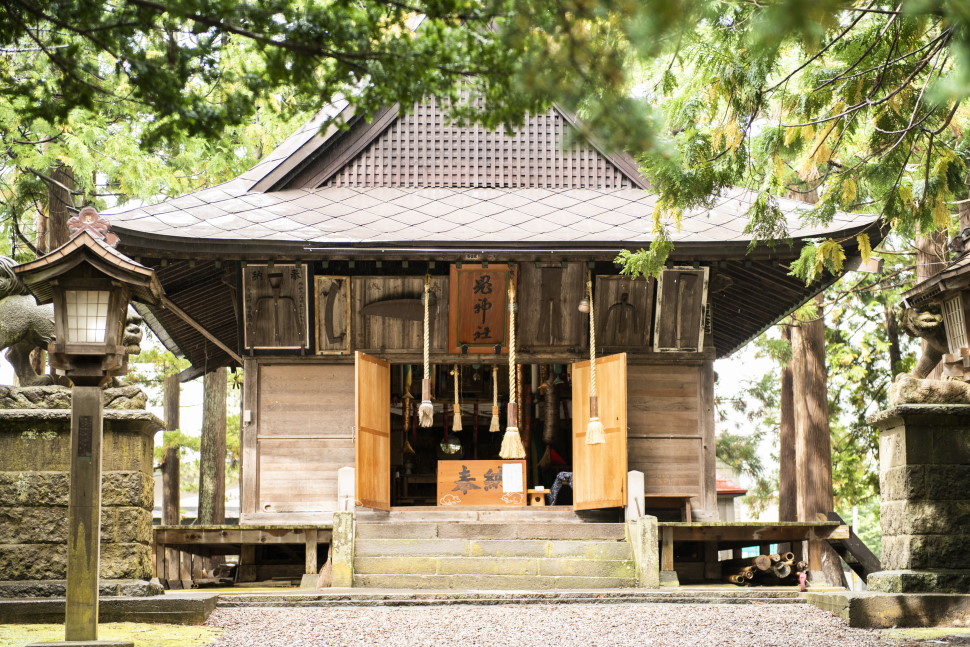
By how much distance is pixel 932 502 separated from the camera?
323 inches

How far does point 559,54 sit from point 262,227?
875cm

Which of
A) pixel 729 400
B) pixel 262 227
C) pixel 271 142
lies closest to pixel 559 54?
pixel 262 227

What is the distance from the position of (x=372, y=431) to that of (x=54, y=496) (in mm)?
5248

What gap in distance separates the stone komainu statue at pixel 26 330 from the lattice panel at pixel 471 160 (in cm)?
638

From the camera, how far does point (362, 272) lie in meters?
13.7

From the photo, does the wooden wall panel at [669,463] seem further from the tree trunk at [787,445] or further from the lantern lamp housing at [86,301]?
the tree trunk at [787,445]

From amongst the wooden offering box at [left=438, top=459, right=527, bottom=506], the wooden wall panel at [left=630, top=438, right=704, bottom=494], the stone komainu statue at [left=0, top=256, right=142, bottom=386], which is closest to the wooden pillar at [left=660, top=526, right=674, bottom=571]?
the wooden wall panel at [left=630, top=438, right=704, bottom=494]

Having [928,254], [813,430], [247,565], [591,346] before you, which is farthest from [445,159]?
[813,430]

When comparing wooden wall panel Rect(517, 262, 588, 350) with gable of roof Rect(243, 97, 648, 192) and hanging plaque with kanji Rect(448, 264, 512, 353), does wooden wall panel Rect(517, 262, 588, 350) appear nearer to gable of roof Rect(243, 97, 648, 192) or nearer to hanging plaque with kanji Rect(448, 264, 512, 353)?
hanging plaque with kanji Rect(448, 264, 512, 353)

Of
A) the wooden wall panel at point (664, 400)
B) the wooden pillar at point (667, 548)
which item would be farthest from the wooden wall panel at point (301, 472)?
the wooden pillar at point (667, 548)

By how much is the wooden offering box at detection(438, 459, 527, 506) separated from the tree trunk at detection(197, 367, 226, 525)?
6927mm

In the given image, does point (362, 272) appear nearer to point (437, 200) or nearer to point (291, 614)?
point (437, 200)

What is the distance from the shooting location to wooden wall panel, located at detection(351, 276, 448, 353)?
13789 millimetres

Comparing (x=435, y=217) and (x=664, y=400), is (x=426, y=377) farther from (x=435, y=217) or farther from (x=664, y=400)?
(x=664, y=400)
